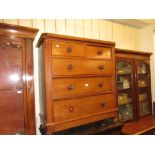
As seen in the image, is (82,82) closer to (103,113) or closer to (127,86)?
(103,113)

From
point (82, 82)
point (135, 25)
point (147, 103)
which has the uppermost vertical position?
point (135, 25)

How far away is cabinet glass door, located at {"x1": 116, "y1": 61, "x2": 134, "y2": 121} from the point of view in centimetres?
268

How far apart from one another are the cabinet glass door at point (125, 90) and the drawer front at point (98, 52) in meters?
0.82

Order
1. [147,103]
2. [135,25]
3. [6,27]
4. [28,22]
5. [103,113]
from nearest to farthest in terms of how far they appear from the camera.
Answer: [6,27], [103,113], [28,22], [147,103], [135,25]

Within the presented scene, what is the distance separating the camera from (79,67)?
66.0 inches

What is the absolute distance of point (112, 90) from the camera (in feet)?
6.35

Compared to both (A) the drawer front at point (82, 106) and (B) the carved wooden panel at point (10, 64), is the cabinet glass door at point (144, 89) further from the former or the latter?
(B) the carved wooden panel at point (10, 64)

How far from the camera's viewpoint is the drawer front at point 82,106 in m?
1.53

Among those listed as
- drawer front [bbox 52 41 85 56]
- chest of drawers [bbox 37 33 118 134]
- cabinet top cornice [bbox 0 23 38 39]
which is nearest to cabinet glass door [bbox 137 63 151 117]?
chest of drawers [bbox 37 33 118 134]

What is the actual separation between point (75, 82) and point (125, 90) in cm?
141

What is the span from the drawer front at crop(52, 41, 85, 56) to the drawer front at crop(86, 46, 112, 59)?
0.08m

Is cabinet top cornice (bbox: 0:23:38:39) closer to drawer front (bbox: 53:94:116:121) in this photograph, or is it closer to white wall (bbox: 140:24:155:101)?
drawer front (bbox: 53:94:116:121)
